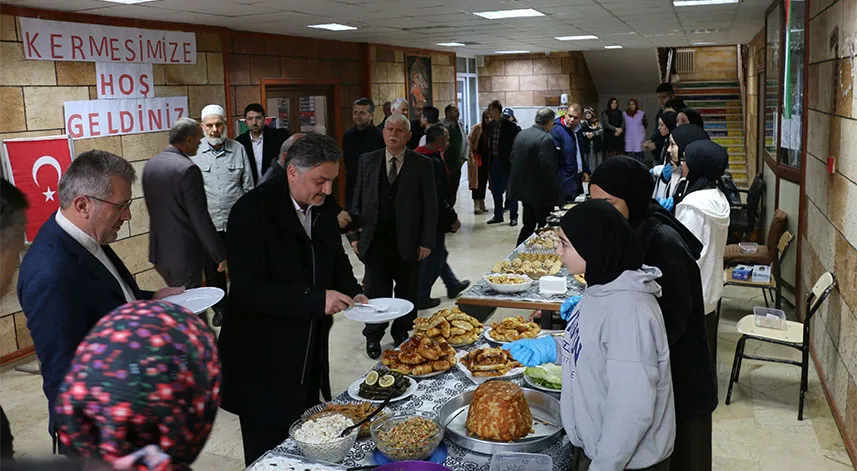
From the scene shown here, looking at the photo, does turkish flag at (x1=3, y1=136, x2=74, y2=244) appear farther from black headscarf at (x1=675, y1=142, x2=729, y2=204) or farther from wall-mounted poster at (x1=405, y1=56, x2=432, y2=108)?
wall-mounted poster at (x1=405, y1=56, x2=432, y2=108)

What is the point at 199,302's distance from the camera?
10.0 feet

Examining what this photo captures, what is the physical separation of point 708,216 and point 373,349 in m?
2.71

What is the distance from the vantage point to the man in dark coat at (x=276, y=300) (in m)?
2.64

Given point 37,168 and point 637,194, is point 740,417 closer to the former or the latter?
point 637,194

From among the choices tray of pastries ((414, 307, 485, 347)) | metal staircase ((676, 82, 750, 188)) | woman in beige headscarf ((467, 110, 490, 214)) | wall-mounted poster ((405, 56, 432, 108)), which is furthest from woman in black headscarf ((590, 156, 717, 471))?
metal staircase ((676, 82, 750, 188))

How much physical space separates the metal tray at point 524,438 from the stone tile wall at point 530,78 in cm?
1535

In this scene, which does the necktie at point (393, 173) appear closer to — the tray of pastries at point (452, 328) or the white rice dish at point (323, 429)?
the tray of pastries at point (452, 328)

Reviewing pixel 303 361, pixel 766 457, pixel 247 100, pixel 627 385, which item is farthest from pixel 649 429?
pixel 247 100

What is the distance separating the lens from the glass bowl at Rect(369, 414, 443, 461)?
84.1 inches

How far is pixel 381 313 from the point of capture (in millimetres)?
2887

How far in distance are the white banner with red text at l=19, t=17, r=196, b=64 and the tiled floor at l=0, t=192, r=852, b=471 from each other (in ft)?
8.54

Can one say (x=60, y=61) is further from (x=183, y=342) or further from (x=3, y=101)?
(x=183, y=342)

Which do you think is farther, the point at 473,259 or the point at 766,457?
the point at 473,259

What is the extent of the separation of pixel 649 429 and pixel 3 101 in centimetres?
549
